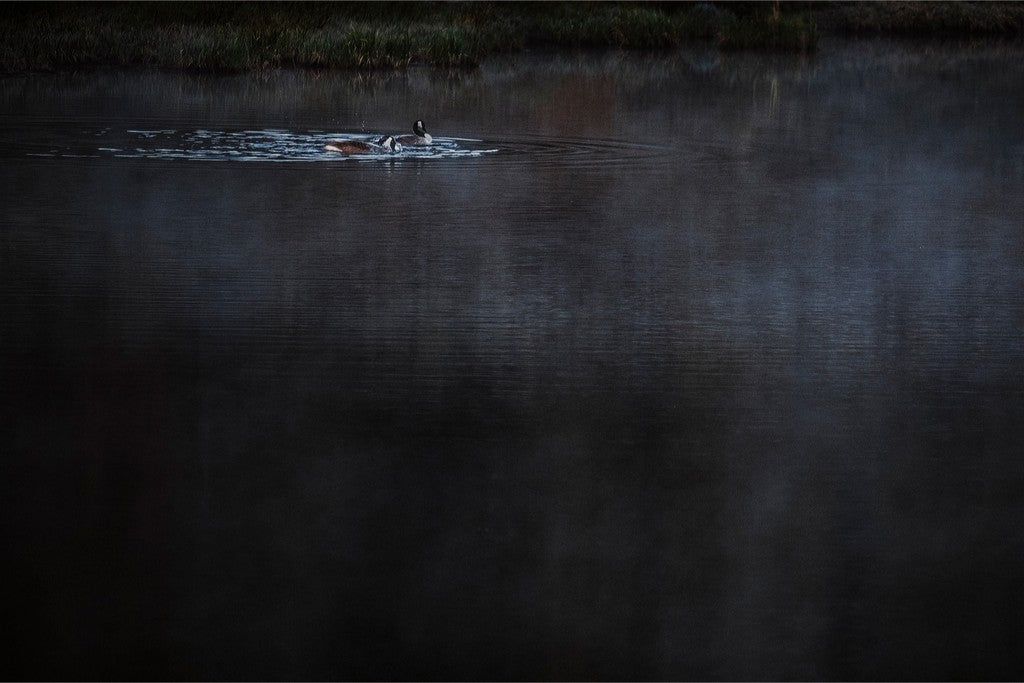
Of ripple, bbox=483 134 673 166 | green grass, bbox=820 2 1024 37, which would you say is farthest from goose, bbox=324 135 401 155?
green grass, bbox=820 2 1024 37

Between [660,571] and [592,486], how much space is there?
26.4 inches

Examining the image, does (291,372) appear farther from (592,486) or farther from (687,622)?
(687,622)

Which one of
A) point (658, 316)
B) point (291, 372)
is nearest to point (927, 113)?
point (658, 316)

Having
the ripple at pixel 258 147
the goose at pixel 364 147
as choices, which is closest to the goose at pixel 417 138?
the ripple at pixel 258 147

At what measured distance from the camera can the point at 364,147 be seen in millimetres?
13969

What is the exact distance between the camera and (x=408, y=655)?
12.7 ft

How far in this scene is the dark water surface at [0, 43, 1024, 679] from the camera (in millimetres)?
4051

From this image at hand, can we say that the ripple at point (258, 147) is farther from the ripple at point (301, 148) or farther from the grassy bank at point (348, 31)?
the grassy bank at point (348, 31)

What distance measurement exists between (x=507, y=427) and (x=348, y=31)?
21.0m

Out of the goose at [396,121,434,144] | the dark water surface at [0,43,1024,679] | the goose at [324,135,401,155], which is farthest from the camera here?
the goose at [396,121,434,144]

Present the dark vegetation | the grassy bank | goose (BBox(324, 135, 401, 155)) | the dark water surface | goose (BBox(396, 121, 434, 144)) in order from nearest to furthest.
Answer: the dark water surface, goose (BBox(324, 135, 401, 155)), goose (BBox(396, 121, 434, 144)), the grassy bank, the dark vegetation

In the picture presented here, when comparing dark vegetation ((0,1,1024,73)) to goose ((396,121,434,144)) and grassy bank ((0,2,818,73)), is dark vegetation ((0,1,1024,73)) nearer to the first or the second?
grassy bank ((0,2,818,73))

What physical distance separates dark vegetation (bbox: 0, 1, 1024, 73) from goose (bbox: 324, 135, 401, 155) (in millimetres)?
9098

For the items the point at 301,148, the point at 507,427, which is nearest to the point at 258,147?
the point at 301,148
